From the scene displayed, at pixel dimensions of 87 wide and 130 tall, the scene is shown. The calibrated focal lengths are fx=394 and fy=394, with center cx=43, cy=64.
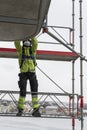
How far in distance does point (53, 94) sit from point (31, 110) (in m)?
0.64

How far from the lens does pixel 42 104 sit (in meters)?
7.32

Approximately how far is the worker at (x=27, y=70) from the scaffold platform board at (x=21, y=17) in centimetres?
317

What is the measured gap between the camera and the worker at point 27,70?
7.05 m

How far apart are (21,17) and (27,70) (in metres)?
3.76

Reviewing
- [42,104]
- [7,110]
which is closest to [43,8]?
[42,104]

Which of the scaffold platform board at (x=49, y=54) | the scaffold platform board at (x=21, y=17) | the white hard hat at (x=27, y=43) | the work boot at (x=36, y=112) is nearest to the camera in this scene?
the scaffold platform board at (x=21, y=17)

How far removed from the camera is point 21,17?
11.2ft

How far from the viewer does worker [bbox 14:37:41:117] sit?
7.05 m

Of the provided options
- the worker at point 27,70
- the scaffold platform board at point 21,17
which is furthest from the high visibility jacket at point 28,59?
the scaffold platform board at point 21,17

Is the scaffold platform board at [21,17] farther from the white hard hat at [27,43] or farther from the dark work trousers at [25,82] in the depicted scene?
the dark work trousers at [25,82]

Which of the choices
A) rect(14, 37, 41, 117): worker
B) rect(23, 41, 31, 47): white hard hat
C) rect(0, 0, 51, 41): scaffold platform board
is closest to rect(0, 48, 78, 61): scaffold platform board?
rect(14, 37, 41, 117): worker

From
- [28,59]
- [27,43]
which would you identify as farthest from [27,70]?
[27,43]

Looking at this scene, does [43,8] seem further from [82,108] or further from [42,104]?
[42,104]

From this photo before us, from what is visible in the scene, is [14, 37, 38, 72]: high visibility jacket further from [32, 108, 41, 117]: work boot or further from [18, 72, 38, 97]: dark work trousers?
[32, 108, 41, 117]: work boot
